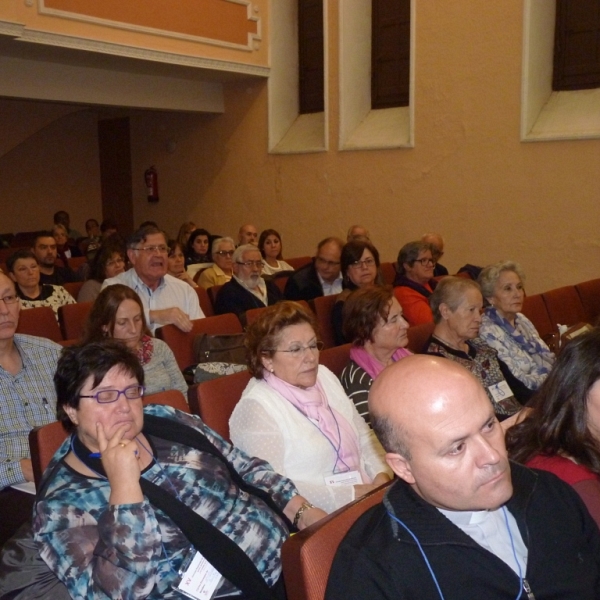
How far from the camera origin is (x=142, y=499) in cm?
152

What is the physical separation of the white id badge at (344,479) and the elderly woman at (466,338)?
1058 millimetres

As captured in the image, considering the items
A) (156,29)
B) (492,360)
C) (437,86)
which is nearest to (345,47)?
(437,86)

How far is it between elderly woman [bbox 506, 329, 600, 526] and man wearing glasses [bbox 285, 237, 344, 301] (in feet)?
10.9

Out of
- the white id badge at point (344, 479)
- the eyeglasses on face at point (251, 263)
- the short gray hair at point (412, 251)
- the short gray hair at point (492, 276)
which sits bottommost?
the white id badge at point (344, 479)

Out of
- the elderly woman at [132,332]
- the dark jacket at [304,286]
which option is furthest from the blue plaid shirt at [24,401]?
the dark jacket at [304,286]

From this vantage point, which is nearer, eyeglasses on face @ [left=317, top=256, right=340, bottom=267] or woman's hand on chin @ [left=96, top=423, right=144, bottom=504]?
woman's hand on chin @ [left=96, top=423, right=144, bottom=504]

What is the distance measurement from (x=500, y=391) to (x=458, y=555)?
2.10 m

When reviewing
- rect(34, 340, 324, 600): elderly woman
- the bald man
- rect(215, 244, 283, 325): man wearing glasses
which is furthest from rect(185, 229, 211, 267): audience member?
the bald man

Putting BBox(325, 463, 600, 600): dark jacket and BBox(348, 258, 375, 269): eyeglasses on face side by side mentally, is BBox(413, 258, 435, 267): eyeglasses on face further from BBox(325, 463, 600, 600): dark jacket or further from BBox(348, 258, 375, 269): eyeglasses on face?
BBox(325, 463, 600, 600): dark jacket

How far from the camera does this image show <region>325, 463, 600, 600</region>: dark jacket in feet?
3.84

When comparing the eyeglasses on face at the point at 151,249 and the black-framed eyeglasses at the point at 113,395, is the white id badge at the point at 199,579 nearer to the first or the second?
the black-framed eyeglasses at the point at 113,395

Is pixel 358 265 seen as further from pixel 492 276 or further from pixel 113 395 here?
pixel 113 395

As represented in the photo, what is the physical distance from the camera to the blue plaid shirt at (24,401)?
2.27m

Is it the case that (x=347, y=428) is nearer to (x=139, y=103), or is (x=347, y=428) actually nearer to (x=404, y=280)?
(x=404, y=280)
